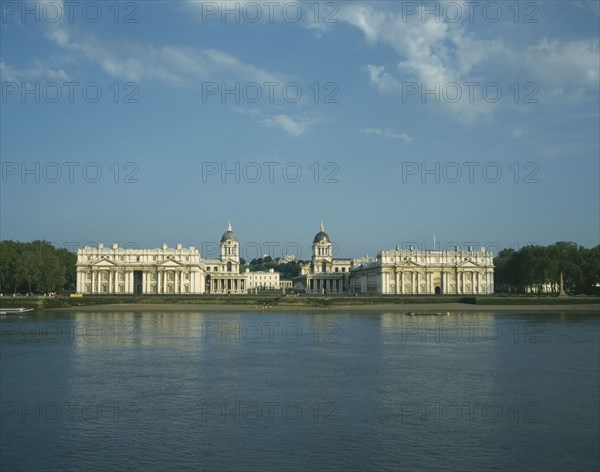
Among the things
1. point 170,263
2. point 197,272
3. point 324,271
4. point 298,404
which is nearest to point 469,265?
point 324,271

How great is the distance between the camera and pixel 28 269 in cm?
9138

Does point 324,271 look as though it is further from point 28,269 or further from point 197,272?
point 28,269

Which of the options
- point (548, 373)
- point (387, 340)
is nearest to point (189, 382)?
point (548, 373)

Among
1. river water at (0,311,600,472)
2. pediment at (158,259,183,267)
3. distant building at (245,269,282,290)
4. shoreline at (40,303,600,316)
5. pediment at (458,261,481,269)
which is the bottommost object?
river water at (0,311,600,472)

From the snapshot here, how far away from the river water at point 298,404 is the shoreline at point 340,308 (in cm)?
3995

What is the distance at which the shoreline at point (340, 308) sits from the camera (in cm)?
8500

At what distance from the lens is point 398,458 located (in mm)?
18234

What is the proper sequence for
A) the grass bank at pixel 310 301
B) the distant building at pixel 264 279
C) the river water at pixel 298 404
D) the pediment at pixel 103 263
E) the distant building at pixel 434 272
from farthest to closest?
the distant building at pixel 264 279 → the distant building at pixel 434 272 → the pediment at pixel 103 263 → the grass bank at pixel 310 301 → the river water at pixel 298 404

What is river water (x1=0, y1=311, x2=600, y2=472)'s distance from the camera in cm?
1847

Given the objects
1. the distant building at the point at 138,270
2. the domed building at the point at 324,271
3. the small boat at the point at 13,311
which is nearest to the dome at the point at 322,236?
the domed building at the point at 324,271

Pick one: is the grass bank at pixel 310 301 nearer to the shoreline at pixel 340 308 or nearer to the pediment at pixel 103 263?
the shoreline at pixel 340 308

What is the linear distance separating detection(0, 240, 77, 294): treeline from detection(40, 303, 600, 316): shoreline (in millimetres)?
9620

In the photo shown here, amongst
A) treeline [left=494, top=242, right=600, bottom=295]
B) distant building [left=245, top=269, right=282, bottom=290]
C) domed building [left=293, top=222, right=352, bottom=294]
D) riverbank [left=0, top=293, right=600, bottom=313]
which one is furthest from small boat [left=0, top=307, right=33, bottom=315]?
distant building [left=245, top=269, right=282, bottom=290]

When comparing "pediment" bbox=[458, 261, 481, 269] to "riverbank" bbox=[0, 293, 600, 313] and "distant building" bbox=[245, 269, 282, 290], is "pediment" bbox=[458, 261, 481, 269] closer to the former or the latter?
"riverbank" bbox=[0, 293, 600, 313]
